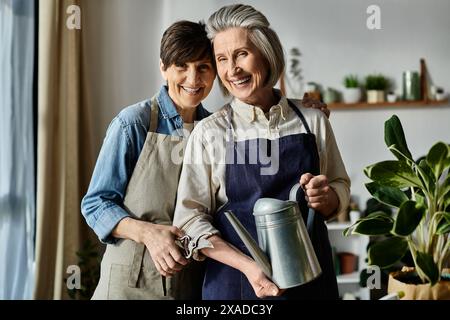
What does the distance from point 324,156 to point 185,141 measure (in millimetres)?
267

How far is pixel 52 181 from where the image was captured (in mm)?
1240

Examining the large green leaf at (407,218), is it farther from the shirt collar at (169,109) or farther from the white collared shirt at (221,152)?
the shirt collar at (169,109)

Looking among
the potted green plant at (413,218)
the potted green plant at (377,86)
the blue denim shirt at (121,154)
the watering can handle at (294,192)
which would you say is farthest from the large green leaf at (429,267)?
the potted green plant at (377,86)

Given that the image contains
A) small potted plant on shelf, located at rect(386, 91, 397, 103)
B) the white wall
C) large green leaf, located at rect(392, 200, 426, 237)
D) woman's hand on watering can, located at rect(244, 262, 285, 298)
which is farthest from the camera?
small potted plant on shelf, located at rect(386, 91, 397, 103)

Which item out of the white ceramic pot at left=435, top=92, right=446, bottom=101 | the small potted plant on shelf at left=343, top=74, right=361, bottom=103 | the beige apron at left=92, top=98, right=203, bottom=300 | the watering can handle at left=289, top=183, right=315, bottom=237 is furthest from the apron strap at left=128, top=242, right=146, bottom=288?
the white ceramic pot at left=435, top=92, right=446, bottom=101

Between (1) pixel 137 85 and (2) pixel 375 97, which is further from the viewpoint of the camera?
(2) pixel 375 97

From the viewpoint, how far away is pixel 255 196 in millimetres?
1001

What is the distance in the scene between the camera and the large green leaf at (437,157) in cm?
86

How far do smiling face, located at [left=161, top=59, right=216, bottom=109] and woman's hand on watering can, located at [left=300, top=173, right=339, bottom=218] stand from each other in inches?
10.1

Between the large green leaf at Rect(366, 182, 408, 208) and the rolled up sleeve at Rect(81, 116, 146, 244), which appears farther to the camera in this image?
the rolled up sleeve at Rect(81, 116, 146, 244)

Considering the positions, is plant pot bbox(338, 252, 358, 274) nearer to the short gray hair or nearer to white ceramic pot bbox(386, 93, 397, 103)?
white ceramic pot bbox(386, 93, 397, 103)

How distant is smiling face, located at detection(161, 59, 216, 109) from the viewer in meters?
1.04
